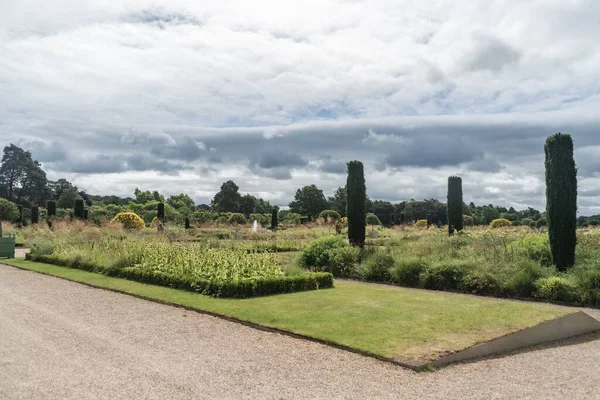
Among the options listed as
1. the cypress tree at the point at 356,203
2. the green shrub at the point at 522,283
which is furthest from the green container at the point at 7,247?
the green shrub at the point at 522,283

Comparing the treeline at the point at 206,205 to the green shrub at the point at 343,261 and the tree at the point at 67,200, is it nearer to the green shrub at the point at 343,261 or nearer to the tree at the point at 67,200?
the tree at the point at 67,200

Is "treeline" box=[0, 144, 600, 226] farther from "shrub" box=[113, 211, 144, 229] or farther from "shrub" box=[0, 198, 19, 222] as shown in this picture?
"shrub" box=[113, 211, 144, 229]

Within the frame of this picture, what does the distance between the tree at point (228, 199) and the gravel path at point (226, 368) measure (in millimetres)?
56873

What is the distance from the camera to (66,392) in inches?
180

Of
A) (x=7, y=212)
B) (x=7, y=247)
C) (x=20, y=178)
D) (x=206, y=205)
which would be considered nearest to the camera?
(x=7, y=247)

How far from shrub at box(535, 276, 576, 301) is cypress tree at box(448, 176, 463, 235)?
14758 millimetres

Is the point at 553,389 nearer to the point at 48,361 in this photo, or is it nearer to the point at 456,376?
the point at 456,376

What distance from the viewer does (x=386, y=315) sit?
7.69 meters

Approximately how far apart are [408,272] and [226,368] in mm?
7159

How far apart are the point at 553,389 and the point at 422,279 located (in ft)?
21.2

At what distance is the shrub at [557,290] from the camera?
9406 millimetres

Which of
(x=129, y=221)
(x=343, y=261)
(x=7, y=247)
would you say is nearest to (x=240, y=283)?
(x=343, y=261)

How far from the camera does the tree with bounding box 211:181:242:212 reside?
2539 inches

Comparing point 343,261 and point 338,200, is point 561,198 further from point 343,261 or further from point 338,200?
point 338,200
